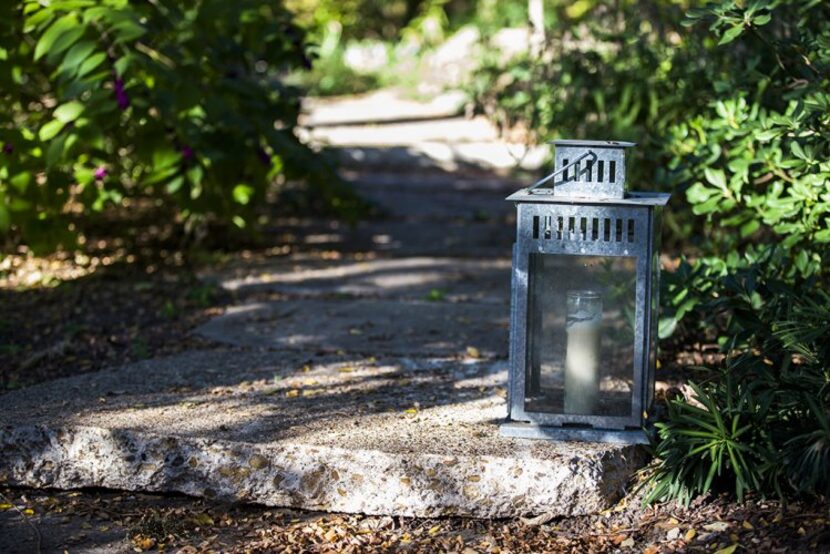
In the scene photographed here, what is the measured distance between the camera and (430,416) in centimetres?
386

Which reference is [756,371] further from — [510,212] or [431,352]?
[510,212]

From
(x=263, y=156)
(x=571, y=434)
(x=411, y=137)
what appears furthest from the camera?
(x=411, y=137)

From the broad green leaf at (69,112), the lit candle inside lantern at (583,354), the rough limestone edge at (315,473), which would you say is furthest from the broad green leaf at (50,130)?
the lit candle inside lantern at (583,354)

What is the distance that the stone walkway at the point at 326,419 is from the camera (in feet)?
11.1

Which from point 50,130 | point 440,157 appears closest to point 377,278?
point 50,130

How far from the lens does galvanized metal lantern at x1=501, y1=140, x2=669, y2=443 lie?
3457 mm

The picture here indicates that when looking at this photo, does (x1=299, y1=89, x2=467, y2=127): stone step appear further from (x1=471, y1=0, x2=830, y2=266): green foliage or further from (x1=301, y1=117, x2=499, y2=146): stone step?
(x1=471, y1=0, x2=830, y2=266): green foliage

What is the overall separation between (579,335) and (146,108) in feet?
9.05

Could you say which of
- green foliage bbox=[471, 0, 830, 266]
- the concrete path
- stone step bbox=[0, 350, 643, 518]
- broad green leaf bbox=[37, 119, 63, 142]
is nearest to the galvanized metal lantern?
stone step bbox=[0, 350, 643, 518]

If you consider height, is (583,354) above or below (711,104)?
below

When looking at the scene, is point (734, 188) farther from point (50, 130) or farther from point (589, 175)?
point (50, 130)

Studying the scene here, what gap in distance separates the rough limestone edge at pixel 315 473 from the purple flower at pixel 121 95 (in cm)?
206

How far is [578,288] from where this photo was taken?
3768 mm

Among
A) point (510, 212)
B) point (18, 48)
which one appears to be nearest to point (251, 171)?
point (18, 48)
